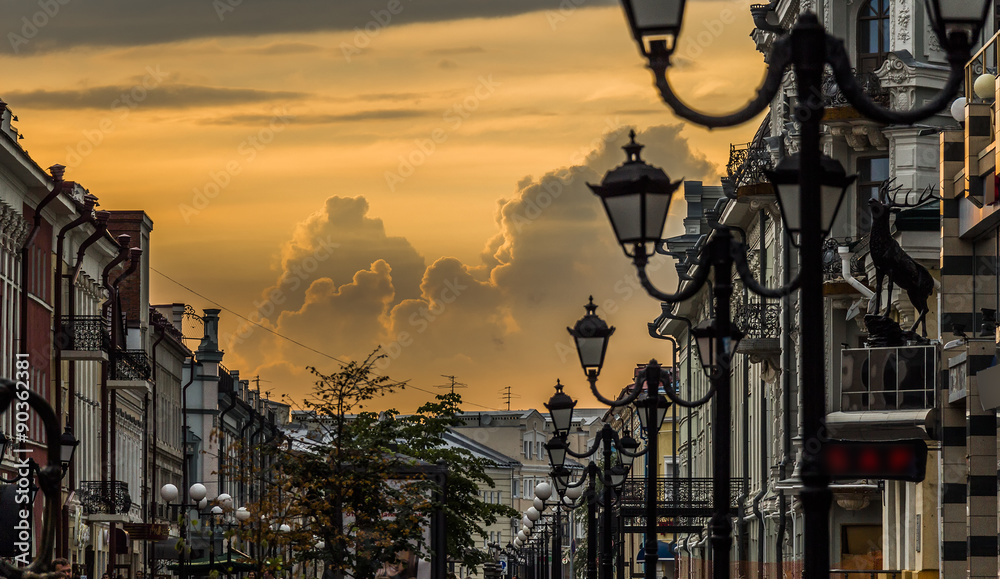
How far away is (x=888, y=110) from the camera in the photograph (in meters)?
8.39

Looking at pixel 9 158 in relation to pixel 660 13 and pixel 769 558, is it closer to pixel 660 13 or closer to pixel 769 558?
pixel 769 558

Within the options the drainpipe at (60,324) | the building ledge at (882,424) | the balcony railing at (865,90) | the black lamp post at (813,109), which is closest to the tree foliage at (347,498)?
the building ledge at (882,424)

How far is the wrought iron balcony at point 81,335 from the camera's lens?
51.6m

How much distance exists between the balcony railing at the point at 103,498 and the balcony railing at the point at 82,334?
4.69m

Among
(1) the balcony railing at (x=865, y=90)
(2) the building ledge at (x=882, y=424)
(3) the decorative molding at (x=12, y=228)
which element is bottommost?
(2) the building ledge at (x=882, y=424)

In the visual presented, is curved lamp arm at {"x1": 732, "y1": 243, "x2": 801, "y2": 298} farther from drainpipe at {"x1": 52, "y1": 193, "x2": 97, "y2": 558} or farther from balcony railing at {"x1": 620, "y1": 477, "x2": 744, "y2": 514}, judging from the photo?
balcony railing at {"x1": 620, "y1": 477, "x2": 744, "y2": 514}

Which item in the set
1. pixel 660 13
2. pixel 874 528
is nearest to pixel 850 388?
pixel 874 528

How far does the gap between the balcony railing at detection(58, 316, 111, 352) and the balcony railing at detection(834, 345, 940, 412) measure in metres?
25.0

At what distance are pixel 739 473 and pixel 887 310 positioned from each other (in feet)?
93.7

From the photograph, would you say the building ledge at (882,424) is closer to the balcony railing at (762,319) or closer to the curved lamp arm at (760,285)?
the balcony railing at (762,319)

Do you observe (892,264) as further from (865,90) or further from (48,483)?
(48,483)

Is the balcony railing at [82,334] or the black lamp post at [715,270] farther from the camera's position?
the balcony railing at [82,334]

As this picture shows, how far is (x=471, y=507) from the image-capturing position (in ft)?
178

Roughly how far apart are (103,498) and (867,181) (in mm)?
25918
